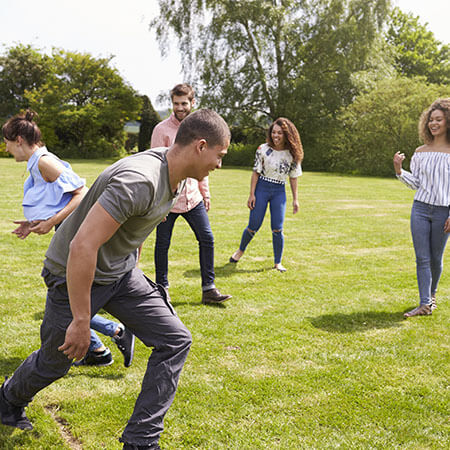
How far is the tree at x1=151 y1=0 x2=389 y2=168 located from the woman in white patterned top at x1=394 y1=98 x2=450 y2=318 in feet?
97.1

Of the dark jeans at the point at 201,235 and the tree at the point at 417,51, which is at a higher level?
the tree at the point at 417,51

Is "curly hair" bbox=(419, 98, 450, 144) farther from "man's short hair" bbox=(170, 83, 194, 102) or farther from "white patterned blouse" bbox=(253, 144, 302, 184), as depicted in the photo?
"man's short hair" bbox=(170, 83, 194, 102)

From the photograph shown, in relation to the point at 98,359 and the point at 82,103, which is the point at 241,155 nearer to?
the point at 82,103

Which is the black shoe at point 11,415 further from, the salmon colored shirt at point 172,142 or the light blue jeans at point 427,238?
the light blue jeans at point 427,238

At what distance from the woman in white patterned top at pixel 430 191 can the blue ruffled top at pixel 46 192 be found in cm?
322

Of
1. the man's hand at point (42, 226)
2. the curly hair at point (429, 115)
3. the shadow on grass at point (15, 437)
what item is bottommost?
the shadow on grass at point (15, 437)

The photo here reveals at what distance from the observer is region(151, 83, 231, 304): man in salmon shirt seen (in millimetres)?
5238

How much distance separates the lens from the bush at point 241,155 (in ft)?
125

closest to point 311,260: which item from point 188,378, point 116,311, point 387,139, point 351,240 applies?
point 351,240

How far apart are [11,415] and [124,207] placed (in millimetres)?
1620

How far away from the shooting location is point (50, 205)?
382 centimetres

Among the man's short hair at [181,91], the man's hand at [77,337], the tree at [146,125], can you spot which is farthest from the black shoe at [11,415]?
the tree at [146,125]

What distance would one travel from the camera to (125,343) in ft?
12.6

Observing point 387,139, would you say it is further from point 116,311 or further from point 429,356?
point 116,311
